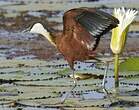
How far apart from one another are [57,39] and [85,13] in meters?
0.59

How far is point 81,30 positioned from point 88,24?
0.84ft

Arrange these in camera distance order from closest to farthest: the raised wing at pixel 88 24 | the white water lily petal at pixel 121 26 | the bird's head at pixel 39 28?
the raised wing at pixel 88 24 < the bird's head at pixel 39 28 < the white water lily petal at pixel 121 26

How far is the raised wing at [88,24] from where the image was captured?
6420 mm

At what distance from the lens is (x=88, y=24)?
21.4ft

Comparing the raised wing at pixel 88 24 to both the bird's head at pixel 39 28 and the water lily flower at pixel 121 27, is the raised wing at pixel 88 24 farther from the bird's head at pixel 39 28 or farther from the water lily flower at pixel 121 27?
the water lily flower at pixel 121 27

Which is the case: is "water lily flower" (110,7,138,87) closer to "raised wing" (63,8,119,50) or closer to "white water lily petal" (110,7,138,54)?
"white water lily petal" (110,7,138,54)

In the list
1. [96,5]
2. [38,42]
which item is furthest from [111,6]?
[38,42]

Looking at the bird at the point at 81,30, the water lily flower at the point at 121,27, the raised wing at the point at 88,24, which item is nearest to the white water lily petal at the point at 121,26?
the water lily flower at the point at 121,27

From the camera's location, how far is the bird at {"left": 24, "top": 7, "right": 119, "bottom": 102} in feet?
21.2

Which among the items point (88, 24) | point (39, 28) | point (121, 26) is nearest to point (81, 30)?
point (88, 24)

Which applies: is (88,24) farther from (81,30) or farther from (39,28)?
(39,28)

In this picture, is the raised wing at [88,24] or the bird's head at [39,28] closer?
the raised wing at [88,24]

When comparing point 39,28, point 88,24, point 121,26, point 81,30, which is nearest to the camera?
point 88,24

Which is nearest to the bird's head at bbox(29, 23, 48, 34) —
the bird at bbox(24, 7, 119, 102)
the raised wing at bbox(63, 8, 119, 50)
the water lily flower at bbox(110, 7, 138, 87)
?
the bird at bbox(24, 7, 119, 102)
